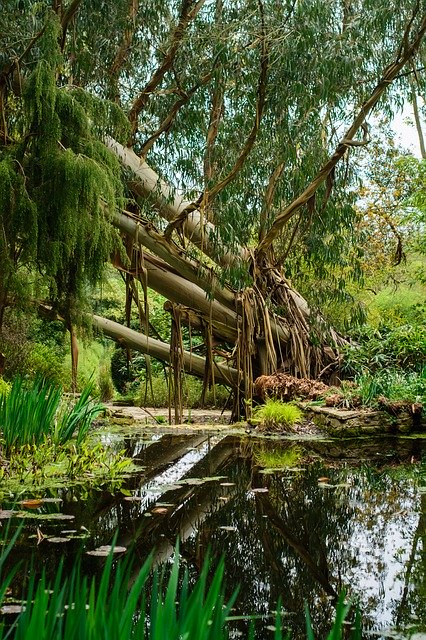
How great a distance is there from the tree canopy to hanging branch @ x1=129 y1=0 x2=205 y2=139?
0.03 meters

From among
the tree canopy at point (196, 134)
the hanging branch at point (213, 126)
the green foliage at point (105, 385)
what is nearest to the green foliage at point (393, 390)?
the tree canopy at point (196, 134)

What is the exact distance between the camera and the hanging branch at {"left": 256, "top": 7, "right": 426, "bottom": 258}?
24.9ft

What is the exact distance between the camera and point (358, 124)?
8086mm

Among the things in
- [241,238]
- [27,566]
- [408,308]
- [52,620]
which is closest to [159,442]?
[241,238]

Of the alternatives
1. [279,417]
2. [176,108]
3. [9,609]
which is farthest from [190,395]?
[9,609]

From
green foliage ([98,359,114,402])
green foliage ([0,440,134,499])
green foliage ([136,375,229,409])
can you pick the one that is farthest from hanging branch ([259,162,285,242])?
green foliage ([98,359,114,402])

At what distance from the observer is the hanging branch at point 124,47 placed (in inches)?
317

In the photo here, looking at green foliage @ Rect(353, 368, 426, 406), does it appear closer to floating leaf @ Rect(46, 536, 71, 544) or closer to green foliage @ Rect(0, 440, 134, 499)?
Answer: green foliage @ Rect(0, 440, 134, 499)

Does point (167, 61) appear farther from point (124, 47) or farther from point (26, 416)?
point (26, 416)

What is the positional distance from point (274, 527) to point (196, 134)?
5.84 metres

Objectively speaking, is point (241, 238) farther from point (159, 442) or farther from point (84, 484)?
point (84, 484)

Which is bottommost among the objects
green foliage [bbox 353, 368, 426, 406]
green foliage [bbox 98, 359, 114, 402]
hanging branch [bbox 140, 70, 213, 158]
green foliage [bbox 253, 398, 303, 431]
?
green foliage [bbox 253, 398, 303, 431]

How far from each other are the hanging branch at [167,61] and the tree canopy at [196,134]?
0.09 ft

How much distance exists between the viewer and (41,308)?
9453 millimetres
